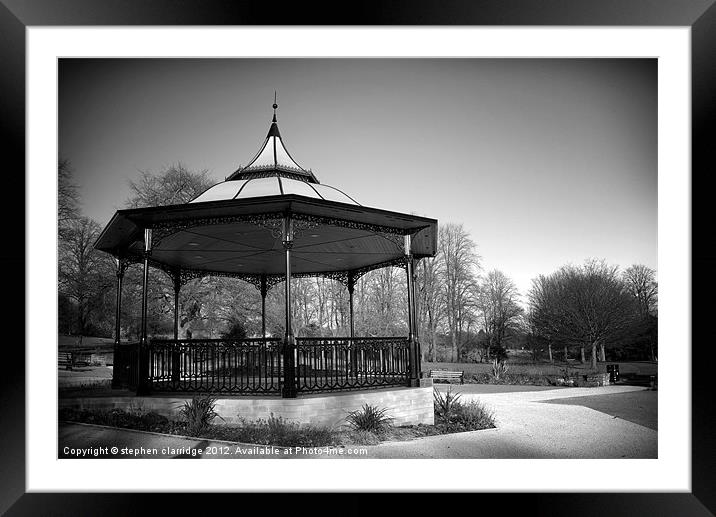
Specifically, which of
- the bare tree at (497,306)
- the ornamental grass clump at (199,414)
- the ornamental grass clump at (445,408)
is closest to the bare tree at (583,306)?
the bare tree at (497,306)

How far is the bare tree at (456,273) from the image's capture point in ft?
58.1

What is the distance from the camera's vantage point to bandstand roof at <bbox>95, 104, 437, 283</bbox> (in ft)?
25.8

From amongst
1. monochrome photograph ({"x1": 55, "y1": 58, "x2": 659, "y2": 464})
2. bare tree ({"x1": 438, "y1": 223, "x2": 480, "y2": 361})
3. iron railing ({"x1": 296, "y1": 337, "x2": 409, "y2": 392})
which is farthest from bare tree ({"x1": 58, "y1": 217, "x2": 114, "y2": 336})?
bare tree ({"x1": 438, "y1": 223, "x2": 480, "y2": 361})

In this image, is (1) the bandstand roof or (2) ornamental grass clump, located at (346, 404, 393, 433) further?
(1) the bandstand roof

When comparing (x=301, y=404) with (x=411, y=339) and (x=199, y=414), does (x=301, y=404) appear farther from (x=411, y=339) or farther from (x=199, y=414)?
(x=411, y=339)

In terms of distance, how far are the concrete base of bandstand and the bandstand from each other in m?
0.21

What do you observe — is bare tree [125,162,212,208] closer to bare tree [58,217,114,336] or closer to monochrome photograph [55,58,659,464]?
monochrome photograph [55,58,659,464]

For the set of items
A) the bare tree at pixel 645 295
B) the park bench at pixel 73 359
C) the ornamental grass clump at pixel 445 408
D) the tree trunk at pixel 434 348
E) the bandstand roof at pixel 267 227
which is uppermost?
the bandstand roof at pixel 267 227

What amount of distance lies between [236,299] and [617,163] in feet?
42.7

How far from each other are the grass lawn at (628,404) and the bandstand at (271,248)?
3881 mm

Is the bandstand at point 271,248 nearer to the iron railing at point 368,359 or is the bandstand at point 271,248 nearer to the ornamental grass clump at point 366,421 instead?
the iron railing at point 368,359
